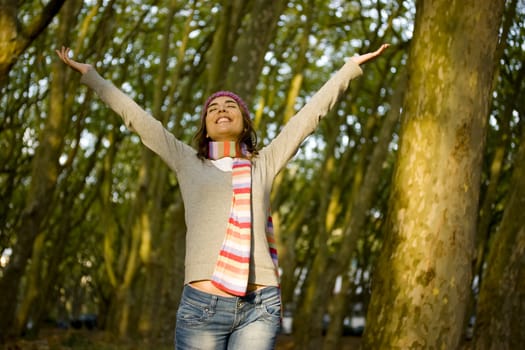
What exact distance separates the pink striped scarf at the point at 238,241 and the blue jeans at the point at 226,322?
0.07 m

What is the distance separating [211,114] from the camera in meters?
3.89

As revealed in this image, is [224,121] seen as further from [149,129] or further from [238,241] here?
[238,241]

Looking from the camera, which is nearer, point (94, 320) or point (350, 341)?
point (350, 341)

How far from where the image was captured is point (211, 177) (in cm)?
368

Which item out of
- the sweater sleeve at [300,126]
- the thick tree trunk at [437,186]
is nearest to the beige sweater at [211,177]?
the sweater sleeve at [300,126]

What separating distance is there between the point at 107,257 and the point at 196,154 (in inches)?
622

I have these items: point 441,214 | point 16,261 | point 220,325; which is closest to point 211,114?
point 220,325

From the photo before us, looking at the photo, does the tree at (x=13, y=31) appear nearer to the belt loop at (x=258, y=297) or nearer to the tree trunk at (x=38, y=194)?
the belt loop at (x=258, y=297)

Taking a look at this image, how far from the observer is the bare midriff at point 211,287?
344cm

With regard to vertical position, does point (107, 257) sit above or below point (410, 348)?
above

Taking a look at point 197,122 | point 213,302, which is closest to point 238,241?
point 213,302

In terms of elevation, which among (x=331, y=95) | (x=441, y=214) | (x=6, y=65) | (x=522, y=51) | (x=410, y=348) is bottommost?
(x=410, y=348)

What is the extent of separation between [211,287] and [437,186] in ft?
6.50

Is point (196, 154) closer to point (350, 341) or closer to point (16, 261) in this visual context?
point (16, 261)
